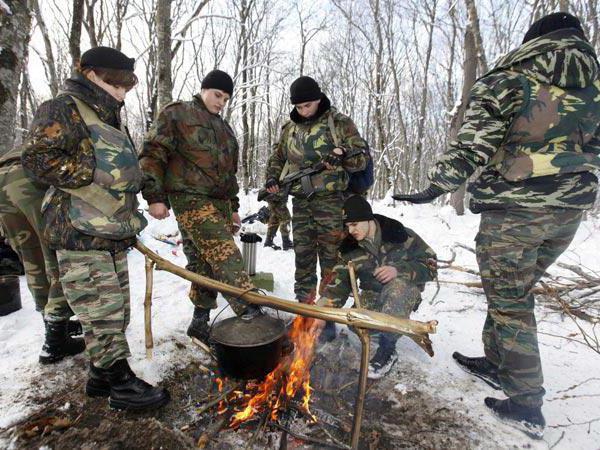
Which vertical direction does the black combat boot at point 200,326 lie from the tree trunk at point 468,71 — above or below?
below

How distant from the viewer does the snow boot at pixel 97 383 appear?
90.6 inches

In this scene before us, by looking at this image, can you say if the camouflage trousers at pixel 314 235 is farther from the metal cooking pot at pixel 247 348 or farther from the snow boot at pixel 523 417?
the snow boot at pixel 523 417

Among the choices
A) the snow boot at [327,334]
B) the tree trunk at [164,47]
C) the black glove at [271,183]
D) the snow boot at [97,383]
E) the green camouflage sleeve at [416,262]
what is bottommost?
the snow boot at [327,334]

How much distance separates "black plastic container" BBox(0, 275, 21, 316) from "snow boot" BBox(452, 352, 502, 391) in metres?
4.36

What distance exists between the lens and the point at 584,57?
1.99 m

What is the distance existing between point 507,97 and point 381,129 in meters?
14.5

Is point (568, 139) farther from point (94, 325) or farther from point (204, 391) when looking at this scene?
point (94, 325)

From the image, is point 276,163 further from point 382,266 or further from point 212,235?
point 382,266

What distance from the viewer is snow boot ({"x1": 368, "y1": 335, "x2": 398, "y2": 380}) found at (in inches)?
110

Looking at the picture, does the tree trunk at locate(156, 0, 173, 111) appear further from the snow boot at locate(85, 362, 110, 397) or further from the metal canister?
the snow boot at locate(85, 362, 110, 397)

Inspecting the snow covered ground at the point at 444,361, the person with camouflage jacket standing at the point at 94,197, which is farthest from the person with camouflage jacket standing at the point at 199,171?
the snow covered ground at the point at 444,361

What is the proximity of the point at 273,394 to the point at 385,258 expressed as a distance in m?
1.59

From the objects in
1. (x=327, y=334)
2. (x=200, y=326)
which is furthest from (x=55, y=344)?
(x=327, y=334)

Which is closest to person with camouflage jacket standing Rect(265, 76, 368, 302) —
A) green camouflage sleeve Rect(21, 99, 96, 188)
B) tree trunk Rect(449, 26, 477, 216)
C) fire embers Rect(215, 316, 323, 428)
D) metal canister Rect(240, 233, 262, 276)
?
fire embers Rect(215, 316, 323, 428)
